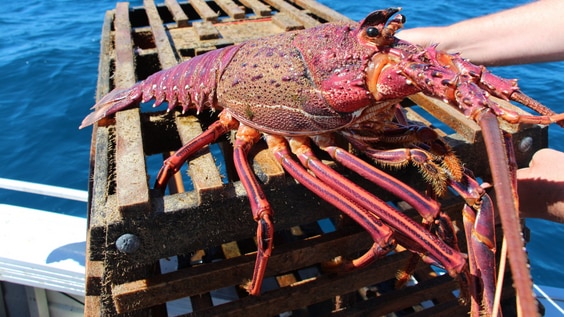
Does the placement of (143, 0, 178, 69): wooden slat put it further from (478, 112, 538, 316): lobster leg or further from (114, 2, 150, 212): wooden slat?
(478, 112, 538, 316): lobster leg

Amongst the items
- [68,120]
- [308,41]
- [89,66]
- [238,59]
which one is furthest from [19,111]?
[308,41]

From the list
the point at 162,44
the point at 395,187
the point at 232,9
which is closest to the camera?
the point at 395,187

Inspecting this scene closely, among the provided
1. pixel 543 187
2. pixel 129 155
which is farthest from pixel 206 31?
pixel 543 187

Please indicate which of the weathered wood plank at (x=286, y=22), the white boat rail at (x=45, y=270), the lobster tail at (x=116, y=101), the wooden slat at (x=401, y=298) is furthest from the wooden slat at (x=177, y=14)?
the wooden slat at (x=401, y=298)

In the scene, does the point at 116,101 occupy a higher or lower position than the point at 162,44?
lower

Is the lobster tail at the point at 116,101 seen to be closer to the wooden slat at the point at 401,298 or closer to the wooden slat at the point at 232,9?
the wooden slat at the point at 232,9

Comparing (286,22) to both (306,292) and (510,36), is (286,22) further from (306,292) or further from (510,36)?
(306,292)
